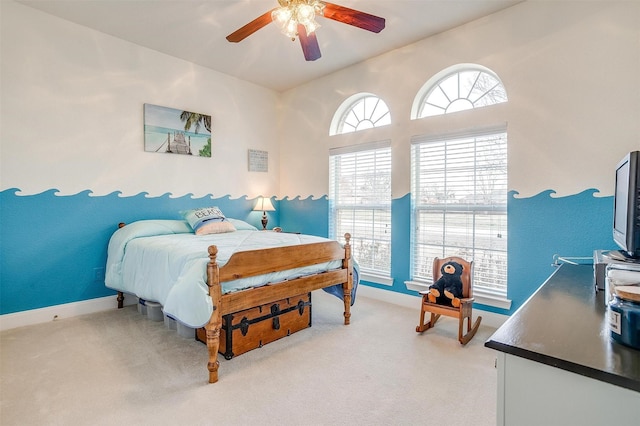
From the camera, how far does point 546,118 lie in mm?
2744

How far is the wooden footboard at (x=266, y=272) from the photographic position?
2.12 meters

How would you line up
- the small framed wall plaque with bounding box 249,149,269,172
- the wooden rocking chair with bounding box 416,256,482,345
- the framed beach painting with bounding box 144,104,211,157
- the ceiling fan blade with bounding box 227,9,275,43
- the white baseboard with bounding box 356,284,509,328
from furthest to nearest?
the small framed wall plaque with bounding box 249,149,269,172
the framed beach painting with bounding box 144,104,211,157
the white baseboard with bounding box 356,284,509,328
the wooden rocking chair with bounding box 416,256,482,345
the ceiling fan blade with bounding box 227,9,275,43

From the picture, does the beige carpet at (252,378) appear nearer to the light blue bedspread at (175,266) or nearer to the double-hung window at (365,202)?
the light blue bedspread at (175,266)

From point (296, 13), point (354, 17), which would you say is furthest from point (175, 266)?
point (354, 17)

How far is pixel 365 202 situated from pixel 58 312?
11.2 feet

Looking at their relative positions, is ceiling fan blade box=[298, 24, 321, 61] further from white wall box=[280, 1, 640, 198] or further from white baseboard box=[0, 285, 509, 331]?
white baseboard box=[0, 285, 509, 331]

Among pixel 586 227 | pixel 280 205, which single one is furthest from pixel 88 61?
pixel 586 227

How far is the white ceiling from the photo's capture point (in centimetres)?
291

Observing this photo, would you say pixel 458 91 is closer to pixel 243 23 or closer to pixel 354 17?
pixel 354 17

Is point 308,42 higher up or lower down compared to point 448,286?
higher up

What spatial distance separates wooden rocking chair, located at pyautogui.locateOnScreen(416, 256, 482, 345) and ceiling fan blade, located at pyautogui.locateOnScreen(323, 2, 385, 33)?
1.97 m

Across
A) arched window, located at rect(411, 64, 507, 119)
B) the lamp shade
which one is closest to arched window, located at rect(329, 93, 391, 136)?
arched window, located at rect(411, 64, 507, 119)

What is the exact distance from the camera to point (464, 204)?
3.26 m

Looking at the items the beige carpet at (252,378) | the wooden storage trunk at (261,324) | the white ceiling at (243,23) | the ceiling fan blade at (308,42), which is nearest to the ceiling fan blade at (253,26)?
the ceiling fan blade at (308,42)
